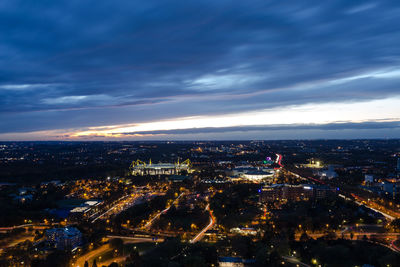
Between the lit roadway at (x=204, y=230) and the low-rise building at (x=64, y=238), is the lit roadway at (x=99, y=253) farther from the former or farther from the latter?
the lit roadway at (x=204, y=230)

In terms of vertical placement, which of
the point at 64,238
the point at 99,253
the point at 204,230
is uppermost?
the point at 64,238

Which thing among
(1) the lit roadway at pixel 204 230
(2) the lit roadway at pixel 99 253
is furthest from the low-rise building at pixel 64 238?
(1) the lit roadway at pixel 204 230

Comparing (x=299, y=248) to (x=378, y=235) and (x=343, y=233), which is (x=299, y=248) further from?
(x=378, y=235)

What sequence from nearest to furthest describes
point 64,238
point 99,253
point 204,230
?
point 99,253, point 64,238, point 204,230

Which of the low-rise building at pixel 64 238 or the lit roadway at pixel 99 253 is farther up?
the low-rise building at pixel 64 238

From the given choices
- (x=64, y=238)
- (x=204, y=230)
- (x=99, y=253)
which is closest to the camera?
(x=99, y=253)

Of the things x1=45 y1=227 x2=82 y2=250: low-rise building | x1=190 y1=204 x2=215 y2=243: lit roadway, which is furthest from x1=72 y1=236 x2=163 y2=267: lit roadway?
x1=190 y1=204 x2=215 y2=243: lit roadway

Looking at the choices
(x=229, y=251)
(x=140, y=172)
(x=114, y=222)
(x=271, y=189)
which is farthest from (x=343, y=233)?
(x=140, y=172)

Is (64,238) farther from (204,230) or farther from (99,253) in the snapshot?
(204,230)

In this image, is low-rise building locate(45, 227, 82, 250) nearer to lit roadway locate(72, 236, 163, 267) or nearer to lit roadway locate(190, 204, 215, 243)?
lit roadway locate(72, 236, 163, 267)

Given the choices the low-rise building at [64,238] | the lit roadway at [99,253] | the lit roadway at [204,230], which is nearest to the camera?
the lit roadway at [99,253]

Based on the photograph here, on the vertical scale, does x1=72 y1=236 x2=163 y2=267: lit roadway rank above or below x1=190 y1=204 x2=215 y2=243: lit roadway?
below

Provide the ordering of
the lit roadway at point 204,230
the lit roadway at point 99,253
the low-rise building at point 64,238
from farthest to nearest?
1. the lit roadway at point 204,230
2. the low-rise building at point 64,238
3. the lit roadway at point 99,253

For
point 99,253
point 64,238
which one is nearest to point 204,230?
point 99,253
